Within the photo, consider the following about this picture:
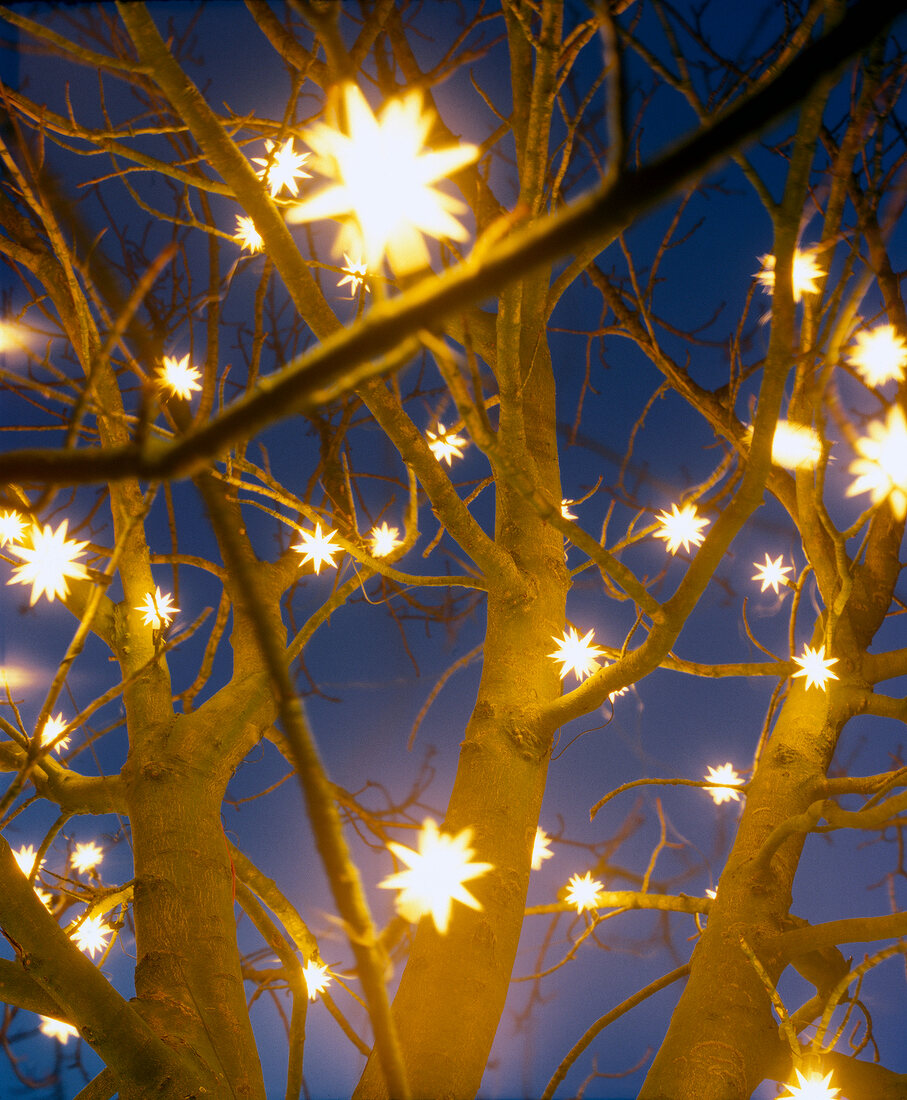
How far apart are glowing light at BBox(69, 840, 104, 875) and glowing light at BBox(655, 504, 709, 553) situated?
2320 mm

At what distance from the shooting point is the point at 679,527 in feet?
6.46

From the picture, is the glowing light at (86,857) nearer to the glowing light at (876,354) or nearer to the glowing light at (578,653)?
the glowing light at (578,653)

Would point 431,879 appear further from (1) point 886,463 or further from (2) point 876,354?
(2) point 876,354

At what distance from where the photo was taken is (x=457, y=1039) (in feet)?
3.77

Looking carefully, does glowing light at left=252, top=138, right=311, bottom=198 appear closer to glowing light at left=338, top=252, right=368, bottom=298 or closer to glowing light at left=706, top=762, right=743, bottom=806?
glowing light at left=338, top=252, right=368, bottom=298

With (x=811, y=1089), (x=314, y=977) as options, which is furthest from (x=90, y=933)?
(x=811, y=1089)

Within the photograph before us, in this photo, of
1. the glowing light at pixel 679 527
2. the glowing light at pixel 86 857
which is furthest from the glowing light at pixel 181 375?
the glowing light at pixel 86 857

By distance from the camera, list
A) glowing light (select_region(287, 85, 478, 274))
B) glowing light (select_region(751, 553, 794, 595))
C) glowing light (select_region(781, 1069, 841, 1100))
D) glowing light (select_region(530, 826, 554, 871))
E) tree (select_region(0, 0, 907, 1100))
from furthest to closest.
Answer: glowing light (select_region(751, 553, 794, 595))
glowing light (select_region(530, 826, 554, 871))
glowing light (select_region(781, 1069, 841, 1100))
glowing light (select_region(287, 85, 478, 274))
tree (select_region(0, 0, 907, 1100))

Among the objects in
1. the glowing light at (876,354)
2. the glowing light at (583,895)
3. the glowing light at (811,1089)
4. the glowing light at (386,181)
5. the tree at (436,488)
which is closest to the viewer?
the tree at (436,488)

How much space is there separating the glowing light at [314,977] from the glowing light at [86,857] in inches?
A: 44.1

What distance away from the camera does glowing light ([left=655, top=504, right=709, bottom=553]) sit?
190 cm

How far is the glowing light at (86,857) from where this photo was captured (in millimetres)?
2538

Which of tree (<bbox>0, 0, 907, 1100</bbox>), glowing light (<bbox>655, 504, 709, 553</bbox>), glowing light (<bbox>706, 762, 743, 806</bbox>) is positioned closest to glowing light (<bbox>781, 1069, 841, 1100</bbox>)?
tree (<bbox>0, 0, 907, 1100</bbox>)

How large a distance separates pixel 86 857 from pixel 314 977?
1299mm
